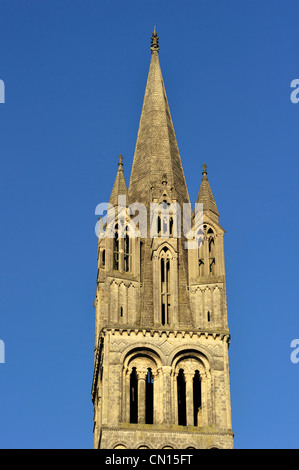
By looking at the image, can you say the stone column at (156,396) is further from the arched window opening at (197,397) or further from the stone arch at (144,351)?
the arched window opening at (197,397)

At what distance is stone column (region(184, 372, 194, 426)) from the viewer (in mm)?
64625

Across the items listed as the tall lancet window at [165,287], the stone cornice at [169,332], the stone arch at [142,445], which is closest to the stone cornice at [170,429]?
the stone arch at [142,445]

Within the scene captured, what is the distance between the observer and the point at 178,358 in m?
66.2

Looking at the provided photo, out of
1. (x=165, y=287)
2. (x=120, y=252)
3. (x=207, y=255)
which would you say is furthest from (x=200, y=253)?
(x=120, y=252)

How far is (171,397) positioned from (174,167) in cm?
1546

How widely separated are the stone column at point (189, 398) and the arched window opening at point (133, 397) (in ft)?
8.57

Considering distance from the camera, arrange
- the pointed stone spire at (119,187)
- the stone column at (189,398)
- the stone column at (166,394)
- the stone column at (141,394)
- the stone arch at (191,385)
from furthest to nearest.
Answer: the pointed stone spire at (119,187), the stone arch at (191,385), the stone column at (189,398), the stone column at (141,394), the stone column at (166,394)

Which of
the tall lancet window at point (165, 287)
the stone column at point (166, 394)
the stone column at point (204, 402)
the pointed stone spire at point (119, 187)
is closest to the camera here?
the stone column at point (166, 394)

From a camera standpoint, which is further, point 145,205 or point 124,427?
point 145,205

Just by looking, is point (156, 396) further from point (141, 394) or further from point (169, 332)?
point (169, 332)

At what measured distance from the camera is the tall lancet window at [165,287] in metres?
68.0

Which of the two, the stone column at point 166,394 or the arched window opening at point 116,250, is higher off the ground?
the arched window opening at point 116,250
